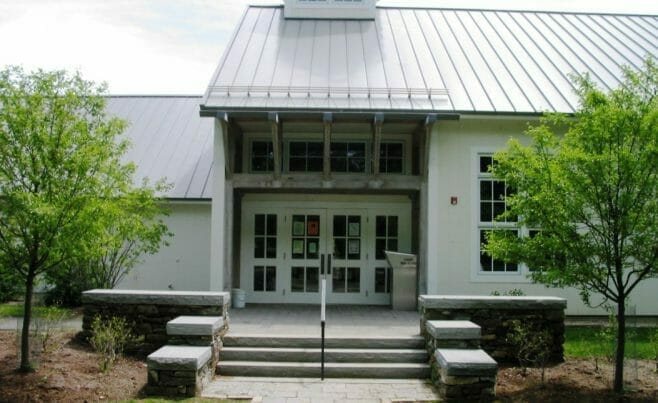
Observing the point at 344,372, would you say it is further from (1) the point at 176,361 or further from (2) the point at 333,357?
(1) the point at 176,361

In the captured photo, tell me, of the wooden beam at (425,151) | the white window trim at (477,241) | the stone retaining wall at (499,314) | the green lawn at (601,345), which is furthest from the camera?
the white window trim at (477,241)

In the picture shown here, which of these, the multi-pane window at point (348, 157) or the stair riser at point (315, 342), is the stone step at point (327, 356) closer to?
the stair riser at point (315, 342)

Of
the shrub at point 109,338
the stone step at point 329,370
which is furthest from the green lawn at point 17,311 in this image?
the stone step at point 329,370

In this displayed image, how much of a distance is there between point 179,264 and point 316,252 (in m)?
3.48

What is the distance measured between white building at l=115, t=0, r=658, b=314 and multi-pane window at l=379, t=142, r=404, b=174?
0.09 ft

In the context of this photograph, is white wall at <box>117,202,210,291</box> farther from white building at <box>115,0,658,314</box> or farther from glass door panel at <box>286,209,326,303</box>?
glass door panel at <box>286,209,326,303</box>

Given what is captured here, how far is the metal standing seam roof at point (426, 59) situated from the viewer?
12305 mm

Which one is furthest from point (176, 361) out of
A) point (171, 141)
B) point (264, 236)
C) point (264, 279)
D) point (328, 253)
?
point (171, 141)

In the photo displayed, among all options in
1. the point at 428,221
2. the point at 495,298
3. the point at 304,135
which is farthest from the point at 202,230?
the point at 495,298

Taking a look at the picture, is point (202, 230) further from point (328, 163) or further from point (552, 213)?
point (552, 213)

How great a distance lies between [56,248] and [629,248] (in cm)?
712

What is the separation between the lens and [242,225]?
13727mm

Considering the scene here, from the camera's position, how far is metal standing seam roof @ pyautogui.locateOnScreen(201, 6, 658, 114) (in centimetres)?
1230

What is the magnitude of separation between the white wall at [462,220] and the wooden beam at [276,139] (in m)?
3.10
